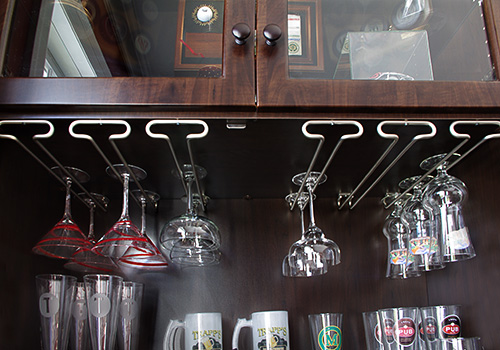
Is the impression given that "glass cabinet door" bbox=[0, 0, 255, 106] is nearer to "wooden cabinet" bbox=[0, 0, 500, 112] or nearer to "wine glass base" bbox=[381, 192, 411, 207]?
"wooden cabinet" bbox=[0, 0, 500, 112]

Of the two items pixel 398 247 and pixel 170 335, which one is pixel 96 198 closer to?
pixel 170 335

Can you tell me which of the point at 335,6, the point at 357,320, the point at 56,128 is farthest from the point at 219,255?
the point at 335,6

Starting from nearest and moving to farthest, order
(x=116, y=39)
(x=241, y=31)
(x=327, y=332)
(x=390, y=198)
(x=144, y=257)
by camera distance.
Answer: (x=241, y=31)
(x=116, y=39)
(x=327, y=332)
(x=144, y=257)
(x=390, y=198)

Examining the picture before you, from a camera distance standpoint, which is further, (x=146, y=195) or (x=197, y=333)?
(x=146, y=195)

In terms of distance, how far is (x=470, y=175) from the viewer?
1.02 metres

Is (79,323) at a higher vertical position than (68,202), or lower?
lower

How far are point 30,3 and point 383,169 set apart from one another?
2.61 ft

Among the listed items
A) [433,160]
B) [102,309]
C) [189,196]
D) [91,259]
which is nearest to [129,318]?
[102,309]

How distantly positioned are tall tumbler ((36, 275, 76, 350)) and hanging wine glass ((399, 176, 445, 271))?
72 cm

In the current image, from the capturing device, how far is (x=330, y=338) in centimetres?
98

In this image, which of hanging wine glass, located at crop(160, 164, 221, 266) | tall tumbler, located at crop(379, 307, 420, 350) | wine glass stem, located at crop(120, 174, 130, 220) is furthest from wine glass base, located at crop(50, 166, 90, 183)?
tall tumbler, located at crop(379, 307, 420, 350)

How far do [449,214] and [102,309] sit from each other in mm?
722

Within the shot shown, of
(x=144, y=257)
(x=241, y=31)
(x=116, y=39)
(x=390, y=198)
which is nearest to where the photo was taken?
(x=241, y=31)

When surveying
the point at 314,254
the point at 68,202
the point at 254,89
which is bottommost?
the point at 314,254
